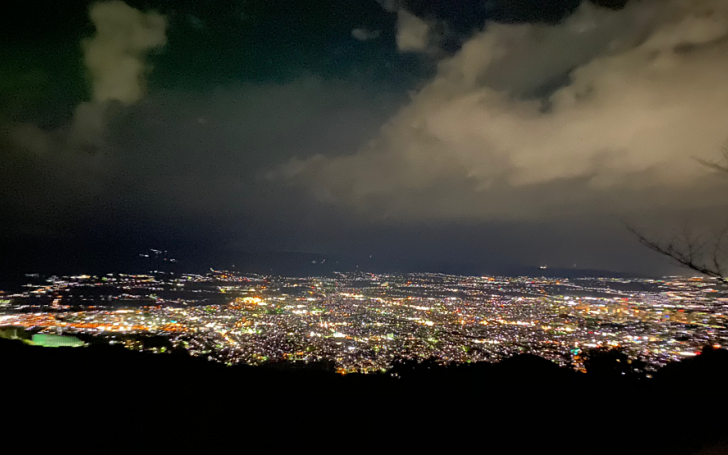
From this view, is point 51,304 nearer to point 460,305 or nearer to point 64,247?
point 460,305

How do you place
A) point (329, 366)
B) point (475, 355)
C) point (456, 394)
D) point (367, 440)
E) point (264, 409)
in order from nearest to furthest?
point (367, 440) < point (264, 409) < point (456, 394) < point (329, 366) < point (475, 355)

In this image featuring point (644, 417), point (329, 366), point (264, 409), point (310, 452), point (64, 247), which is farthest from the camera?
point (64, 247)

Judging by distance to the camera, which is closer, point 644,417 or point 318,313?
point 644,417

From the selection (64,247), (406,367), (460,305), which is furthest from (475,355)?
(64,247)

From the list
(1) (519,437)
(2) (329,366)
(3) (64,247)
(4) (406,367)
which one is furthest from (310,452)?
(3) (64,247)

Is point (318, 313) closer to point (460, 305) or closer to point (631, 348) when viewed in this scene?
→ point (460, 305)

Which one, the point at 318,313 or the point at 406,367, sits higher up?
the point at 406,367
